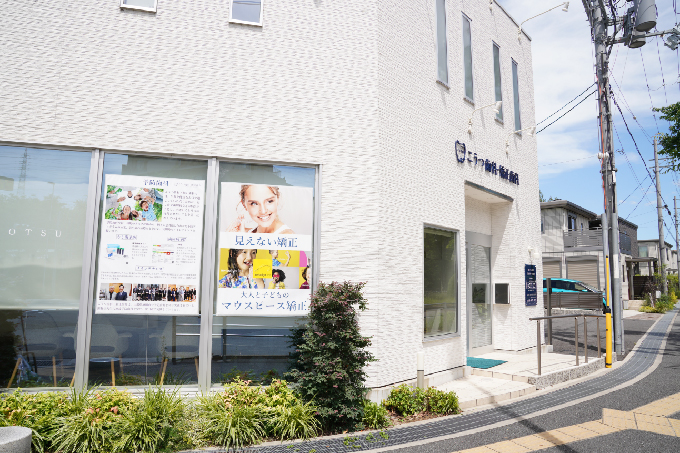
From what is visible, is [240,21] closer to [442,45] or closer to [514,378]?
[442,45]

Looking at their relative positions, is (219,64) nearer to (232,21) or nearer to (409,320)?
(232,21)

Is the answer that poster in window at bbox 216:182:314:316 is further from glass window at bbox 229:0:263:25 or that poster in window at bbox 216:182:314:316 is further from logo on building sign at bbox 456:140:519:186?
logo on building sign at bbox 456:140:519:186

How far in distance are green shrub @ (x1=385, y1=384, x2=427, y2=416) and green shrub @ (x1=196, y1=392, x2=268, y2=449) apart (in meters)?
1.96

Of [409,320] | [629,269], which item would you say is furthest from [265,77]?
[629,269]

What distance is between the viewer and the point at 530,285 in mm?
11672

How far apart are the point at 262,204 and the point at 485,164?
18.5ft

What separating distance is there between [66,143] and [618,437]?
8.25 m

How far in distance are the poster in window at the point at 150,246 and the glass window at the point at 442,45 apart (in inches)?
213

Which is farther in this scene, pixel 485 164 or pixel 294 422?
pixel 485 164

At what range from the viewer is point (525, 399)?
7488mm

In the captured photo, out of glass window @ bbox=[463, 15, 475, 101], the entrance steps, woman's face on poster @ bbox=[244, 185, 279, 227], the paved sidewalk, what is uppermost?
glass window @ bbox=[463, 15, 475, 101]

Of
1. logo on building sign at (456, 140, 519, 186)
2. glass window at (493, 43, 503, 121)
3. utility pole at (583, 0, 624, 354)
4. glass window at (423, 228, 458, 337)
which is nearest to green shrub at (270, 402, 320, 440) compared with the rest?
glass window at (423, 228, 458, 337)

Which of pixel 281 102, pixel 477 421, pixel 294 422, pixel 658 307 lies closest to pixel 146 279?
pixel 294 422

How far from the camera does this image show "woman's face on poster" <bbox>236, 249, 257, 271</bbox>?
658cm
